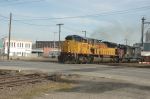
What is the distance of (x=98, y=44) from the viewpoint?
58500 mm

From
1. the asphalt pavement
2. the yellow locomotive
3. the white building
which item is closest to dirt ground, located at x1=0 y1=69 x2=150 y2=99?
the asphalt pavement

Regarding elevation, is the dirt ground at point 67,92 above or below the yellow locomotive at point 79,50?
below

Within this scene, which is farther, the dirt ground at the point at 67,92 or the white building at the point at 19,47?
the white building at the point at 19,47

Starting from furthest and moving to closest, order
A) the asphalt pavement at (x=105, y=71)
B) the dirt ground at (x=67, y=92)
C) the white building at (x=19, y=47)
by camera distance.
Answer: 1. the white building at (x=19, y=47)
2. the asphalt pavement at (x=105, y=71)
3. the dirt ground at (x=67, y=92)

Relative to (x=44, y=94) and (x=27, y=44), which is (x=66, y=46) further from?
(x=27, y=44)

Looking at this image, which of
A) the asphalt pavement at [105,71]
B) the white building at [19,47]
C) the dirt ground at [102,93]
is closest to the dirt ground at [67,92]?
the dirt ground at [102,93]

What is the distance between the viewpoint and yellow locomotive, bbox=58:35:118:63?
52969 millimetres

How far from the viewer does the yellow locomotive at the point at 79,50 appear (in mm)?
52969

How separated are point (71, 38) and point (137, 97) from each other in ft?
124

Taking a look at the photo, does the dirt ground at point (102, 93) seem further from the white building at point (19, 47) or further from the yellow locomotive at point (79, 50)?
the white building at point (19, 47)

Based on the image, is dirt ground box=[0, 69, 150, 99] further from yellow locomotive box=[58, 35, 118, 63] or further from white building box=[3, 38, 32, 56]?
white building box=[3, 38, 32, 56]

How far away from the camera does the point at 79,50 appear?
53500 mm

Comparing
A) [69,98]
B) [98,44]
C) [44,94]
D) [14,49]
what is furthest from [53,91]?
[14,49]

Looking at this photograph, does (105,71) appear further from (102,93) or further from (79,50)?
(79,50)
